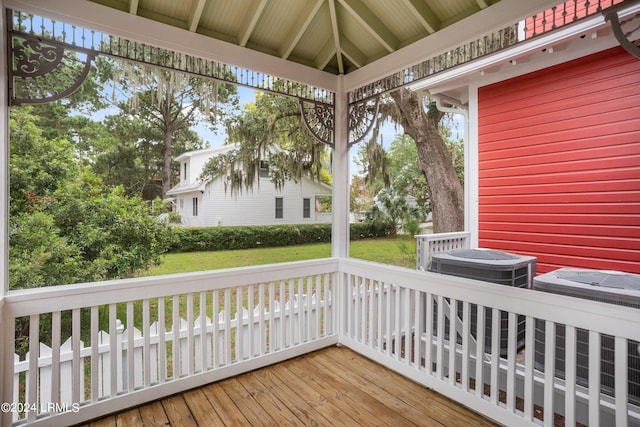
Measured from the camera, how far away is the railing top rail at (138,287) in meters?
1.92

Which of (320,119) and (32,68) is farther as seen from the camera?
(320,119)

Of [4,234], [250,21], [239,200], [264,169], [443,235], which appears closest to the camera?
[4,234]

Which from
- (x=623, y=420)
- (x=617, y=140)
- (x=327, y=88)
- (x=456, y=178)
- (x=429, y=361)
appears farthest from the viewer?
(x=456, y=178)

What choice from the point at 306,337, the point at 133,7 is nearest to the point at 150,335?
the point at 306,337

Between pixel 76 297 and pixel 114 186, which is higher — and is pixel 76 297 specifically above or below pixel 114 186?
below

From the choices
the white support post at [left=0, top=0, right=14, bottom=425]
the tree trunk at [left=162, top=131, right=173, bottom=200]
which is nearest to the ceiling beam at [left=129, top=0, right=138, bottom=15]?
the white support post at [left=0, top=0, right=14, bottom=425]

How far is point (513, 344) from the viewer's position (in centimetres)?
202

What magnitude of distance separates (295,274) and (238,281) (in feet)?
1.83

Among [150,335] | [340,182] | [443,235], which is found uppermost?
[340,182]

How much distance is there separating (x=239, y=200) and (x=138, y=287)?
1129 mm

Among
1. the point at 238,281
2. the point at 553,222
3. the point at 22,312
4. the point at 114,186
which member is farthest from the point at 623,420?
the point at 114,186

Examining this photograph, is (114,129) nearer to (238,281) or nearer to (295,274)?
(238,281)

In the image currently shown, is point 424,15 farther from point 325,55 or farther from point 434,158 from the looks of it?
point 434,158

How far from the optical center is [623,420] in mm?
1604
